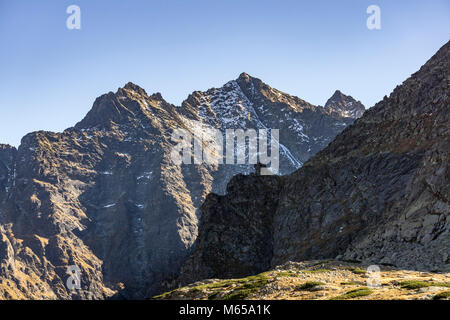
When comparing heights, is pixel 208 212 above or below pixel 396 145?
below

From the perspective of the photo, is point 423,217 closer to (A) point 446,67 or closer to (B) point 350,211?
(B) point 350,211

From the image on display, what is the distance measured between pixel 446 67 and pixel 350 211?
39682 mm

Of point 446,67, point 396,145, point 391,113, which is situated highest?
point 446,67

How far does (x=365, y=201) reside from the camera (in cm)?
10494

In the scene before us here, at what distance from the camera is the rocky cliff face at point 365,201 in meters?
73.8

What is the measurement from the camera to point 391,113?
118312mm

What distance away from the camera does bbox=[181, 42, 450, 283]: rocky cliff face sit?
2906 inches

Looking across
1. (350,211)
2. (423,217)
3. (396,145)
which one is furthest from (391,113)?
(423,217)
